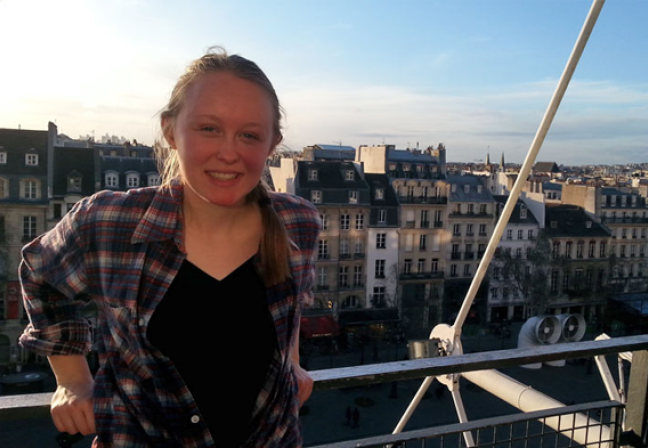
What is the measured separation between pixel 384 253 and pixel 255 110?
20775 millimetres

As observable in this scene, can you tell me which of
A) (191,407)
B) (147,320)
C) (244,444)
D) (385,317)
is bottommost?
(385,317)

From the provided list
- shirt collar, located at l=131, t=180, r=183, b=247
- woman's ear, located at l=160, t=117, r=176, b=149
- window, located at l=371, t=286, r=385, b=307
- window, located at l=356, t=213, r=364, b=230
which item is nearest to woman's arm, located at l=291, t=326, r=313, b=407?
shirt collar, located at l=131, t=180, r=183, b=247

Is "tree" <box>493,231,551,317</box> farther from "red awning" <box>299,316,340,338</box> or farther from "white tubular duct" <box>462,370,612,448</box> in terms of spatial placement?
"white tubular duct" <box>462,370,612,448</box>

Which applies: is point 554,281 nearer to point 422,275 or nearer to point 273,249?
point 422,275

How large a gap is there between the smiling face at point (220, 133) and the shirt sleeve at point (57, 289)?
228 mm

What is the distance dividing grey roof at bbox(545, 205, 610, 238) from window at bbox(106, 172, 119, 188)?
52.8ft

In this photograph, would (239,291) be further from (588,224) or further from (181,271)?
(588,224)

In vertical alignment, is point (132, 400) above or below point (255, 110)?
below

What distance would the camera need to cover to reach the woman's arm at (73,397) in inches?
47.6

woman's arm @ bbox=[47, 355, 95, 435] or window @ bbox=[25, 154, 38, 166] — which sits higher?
window @ bbox=[25, 154, 38, 166]

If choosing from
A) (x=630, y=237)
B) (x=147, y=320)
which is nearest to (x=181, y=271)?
(x=147, y=320)

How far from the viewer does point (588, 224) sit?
25.3m

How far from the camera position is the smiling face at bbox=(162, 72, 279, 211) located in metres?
1.21

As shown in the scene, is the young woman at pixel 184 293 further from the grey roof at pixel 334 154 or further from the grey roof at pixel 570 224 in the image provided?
the grey roof at pixel 334 154
